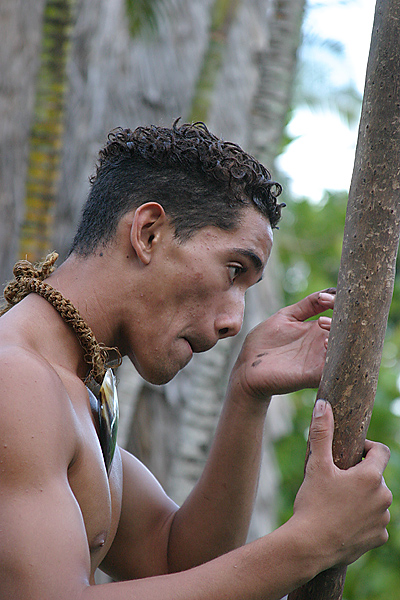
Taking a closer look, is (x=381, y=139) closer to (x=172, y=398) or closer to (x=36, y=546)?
(x=36, y=546)

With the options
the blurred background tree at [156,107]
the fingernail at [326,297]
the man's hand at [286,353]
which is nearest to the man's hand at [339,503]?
the man's hand at [286,353]

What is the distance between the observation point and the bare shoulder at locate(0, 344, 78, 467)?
1771 mm

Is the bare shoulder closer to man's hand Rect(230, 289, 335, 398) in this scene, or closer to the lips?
the lips

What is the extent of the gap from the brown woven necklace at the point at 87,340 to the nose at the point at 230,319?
36 cm

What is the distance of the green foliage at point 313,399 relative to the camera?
11.8 metres

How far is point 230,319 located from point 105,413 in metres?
0.52

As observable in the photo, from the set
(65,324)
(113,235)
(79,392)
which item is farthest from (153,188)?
(79,392)

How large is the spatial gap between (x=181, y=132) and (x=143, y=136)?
0.45 ft

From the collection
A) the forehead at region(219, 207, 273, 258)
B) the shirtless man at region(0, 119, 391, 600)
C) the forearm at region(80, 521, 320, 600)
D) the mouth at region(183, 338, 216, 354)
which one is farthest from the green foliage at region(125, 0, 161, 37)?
the forearm at region(80, 521, 320, 600)

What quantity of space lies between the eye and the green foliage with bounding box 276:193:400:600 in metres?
9.81

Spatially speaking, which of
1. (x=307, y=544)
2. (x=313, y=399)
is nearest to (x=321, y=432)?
(x=307, y=544)

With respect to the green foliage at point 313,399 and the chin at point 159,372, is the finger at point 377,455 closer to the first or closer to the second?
the chin at point 159,372

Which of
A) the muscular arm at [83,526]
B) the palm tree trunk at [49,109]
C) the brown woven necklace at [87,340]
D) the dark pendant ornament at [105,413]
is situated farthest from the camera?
the palm tree trunk at [49,109]

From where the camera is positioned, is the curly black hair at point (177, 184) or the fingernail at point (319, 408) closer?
the fingernail at point (319, 408)
